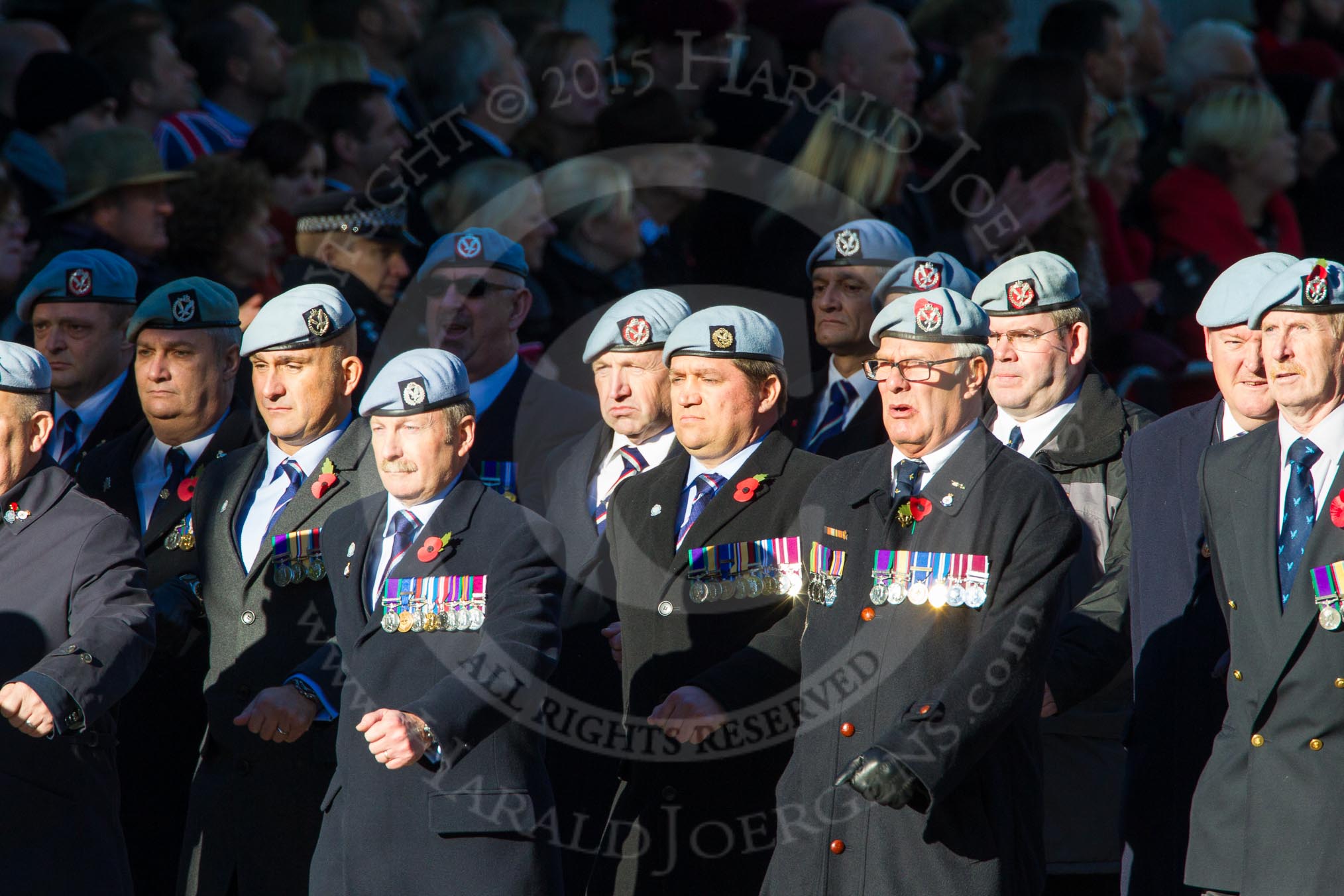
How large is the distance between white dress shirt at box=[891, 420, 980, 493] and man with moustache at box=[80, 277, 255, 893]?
96.8 inches

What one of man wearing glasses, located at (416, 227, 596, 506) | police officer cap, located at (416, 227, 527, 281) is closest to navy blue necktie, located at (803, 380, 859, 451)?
man wearing glasses, located at (416, 227, 596, 506)

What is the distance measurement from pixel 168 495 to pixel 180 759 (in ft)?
2.90

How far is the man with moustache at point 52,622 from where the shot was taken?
5.04m

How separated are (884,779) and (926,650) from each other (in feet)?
1.35

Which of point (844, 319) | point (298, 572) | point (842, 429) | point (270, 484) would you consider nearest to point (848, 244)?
point (844, 319)

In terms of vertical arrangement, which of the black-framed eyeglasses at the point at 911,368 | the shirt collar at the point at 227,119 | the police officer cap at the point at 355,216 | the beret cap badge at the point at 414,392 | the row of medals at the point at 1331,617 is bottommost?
the row of medals at the point at 1331,617

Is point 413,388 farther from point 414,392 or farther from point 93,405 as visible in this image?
point 93,405

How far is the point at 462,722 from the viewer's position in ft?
15.2

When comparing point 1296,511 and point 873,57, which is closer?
point 1296,511

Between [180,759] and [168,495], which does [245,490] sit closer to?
[168,495]

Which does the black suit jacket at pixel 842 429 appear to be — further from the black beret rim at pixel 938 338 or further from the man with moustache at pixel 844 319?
the black beret rim at pixel 938 338

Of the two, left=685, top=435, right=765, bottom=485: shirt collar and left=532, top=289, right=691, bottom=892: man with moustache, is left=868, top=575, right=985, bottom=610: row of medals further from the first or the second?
left=532, top=289, right=691, bottom=892: man with moustache

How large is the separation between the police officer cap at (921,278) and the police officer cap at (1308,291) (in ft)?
6.28

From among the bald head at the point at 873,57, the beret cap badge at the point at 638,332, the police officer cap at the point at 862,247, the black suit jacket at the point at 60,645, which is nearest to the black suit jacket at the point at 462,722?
the black suit jacket at the point at 60,645
